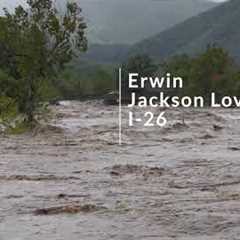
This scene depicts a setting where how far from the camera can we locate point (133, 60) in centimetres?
11475

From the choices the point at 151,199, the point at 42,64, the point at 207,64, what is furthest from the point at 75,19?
the point at 207,64

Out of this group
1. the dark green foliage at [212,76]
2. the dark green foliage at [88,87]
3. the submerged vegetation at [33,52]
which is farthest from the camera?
the dark green foliage at [88,87]

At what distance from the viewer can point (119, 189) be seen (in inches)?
701

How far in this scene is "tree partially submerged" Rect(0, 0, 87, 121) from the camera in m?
42.4

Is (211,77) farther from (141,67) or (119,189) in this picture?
(119,189)

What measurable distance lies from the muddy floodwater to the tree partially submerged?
827 centimetres

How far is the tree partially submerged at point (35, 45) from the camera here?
139ft

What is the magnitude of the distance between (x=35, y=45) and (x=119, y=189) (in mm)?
26441

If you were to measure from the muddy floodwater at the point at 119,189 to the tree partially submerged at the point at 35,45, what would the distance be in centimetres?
827

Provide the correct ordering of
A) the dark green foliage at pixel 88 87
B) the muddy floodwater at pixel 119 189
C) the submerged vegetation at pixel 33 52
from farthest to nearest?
the dark green foliage at pixel 88 87, the submerged vegetation at pixel 33 52, the muddy floodwater at pixel 119 189

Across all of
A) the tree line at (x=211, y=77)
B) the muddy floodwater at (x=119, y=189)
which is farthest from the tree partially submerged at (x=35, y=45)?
the tree line at (x=211, y=77)

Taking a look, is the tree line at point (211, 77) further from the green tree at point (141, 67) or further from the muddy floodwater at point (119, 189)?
the muddy floodwater at point (119, 189)

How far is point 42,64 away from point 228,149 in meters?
17.3

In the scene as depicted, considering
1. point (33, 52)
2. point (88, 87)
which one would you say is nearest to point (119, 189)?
point (33, 52)
